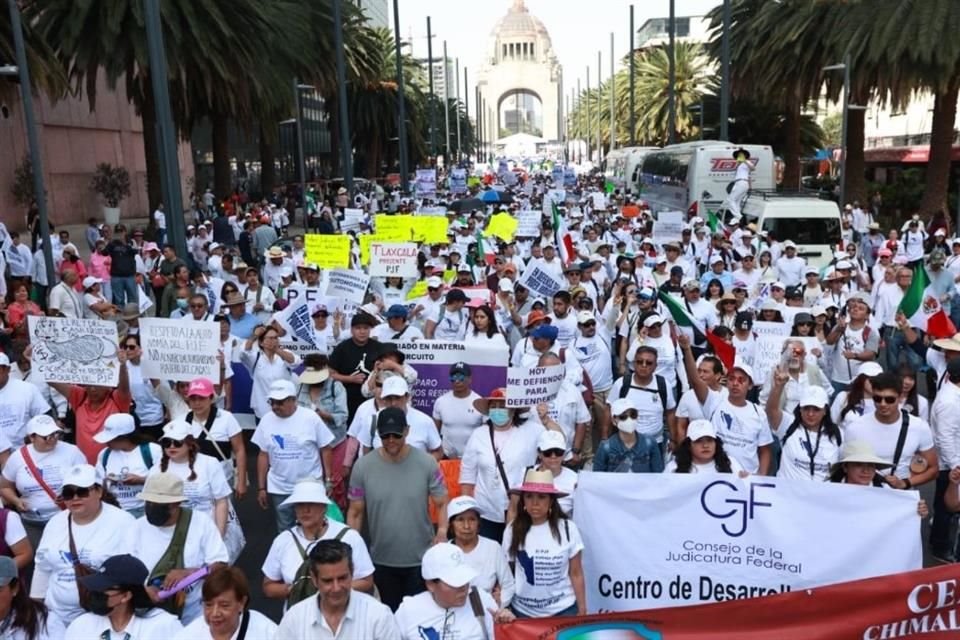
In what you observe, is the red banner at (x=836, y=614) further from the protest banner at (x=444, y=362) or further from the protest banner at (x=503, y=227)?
the protest banner at (x=503, y=227)

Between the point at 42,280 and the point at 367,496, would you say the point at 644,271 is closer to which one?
the point at 367,496

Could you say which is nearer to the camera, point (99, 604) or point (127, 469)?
point (99, 604)

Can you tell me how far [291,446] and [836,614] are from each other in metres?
3.35

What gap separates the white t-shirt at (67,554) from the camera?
188 inches

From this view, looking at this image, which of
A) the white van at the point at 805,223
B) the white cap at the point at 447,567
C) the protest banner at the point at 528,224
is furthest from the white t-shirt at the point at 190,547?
the white van at the point at 805,223

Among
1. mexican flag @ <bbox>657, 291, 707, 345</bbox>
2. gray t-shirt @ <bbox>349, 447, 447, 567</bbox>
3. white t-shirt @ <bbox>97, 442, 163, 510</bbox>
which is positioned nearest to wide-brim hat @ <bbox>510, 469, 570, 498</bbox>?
Answer: gray t-shirt @ <bbox>349, 447, 447, 567</bbox>

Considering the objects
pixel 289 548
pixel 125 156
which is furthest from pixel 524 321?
pixel 125 156

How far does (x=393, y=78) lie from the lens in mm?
55969

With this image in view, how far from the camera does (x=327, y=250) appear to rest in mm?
12430

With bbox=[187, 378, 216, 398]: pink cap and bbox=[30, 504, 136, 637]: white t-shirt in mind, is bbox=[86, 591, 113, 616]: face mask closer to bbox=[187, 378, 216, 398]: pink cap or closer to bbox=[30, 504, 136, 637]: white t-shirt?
bbox=[30, 504, 136, 637]: white t-shirt

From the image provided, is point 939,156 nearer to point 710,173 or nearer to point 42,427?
point 710,173

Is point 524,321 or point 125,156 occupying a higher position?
point 125,156

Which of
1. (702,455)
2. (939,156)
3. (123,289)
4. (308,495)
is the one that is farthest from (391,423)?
(939,156)

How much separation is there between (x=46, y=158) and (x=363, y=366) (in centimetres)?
2718
